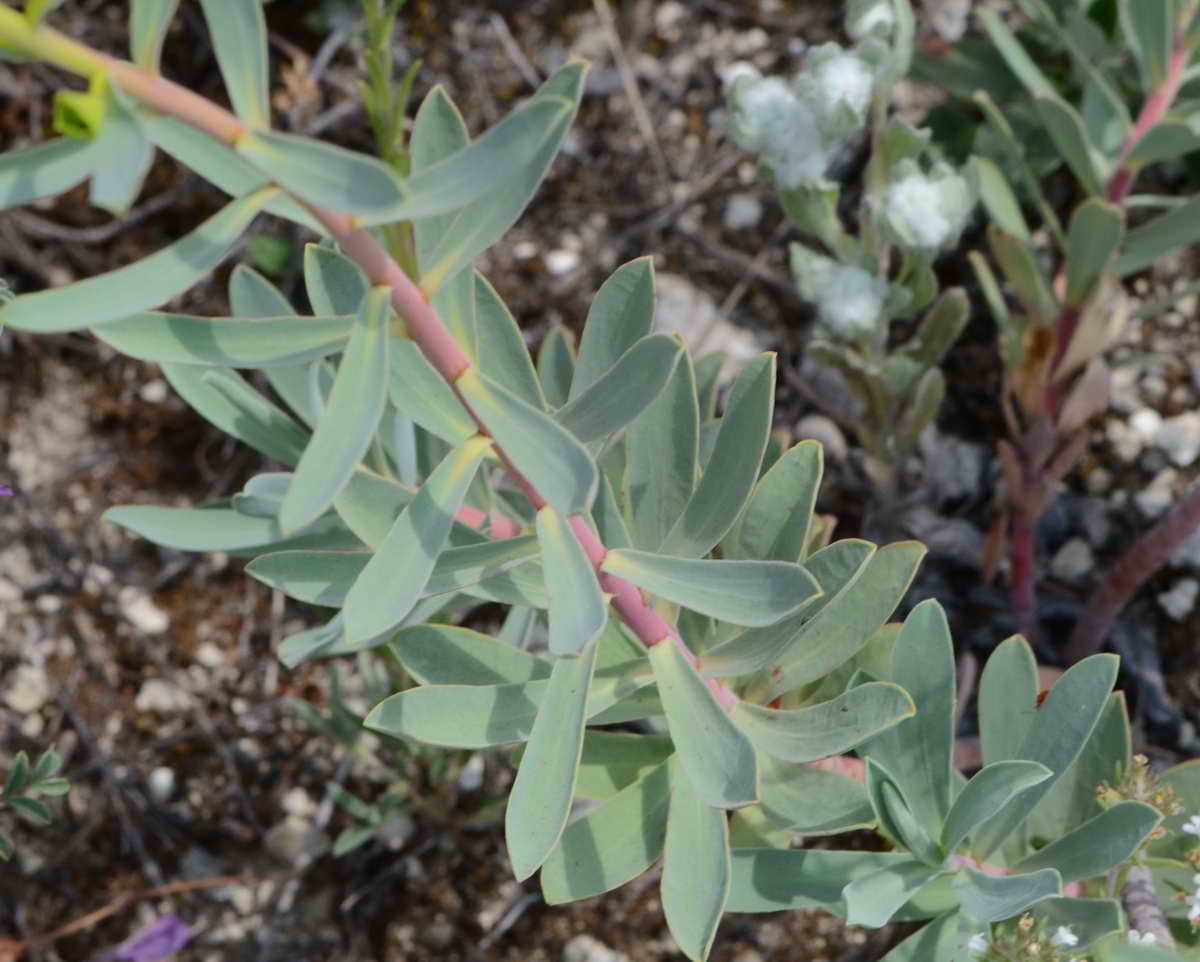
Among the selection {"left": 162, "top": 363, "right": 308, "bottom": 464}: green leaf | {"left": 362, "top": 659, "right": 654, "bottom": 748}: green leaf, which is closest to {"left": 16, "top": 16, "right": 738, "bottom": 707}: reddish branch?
{"left": 362, "top": 659, "right": 654, "bottom": 748}: green leaf

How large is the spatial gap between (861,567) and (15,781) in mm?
1047

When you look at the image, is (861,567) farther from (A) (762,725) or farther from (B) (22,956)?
(B) (22,956)

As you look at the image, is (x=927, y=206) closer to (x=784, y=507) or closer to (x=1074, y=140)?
(x=1074, y=140)

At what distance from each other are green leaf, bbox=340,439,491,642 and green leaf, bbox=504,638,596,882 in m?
0.18

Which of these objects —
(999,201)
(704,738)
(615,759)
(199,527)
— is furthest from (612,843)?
(999,201)

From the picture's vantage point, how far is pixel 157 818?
2098 millimetres

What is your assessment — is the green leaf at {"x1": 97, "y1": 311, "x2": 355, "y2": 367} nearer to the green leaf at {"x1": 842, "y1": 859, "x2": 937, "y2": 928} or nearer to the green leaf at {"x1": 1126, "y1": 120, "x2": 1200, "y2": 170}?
the green leaf at {"x1": 842, "y1": 859, "x2": 937, "y2": 928}

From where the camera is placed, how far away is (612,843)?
1221 mm

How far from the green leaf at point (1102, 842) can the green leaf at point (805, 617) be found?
326 millimetres

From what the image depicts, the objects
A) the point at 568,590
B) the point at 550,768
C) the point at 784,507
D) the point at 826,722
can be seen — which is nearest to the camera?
the point at 568,590

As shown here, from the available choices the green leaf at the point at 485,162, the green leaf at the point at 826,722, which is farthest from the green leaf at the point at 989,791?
the green leaf at the point at 485,162

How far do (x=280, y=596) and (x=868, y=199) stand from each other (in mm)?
1250

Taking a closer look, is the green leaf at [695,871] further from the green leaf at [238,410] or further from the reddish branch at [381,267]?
the green leaf at [238,410]

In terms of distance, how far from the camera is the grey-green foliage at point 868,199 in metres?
1.51
